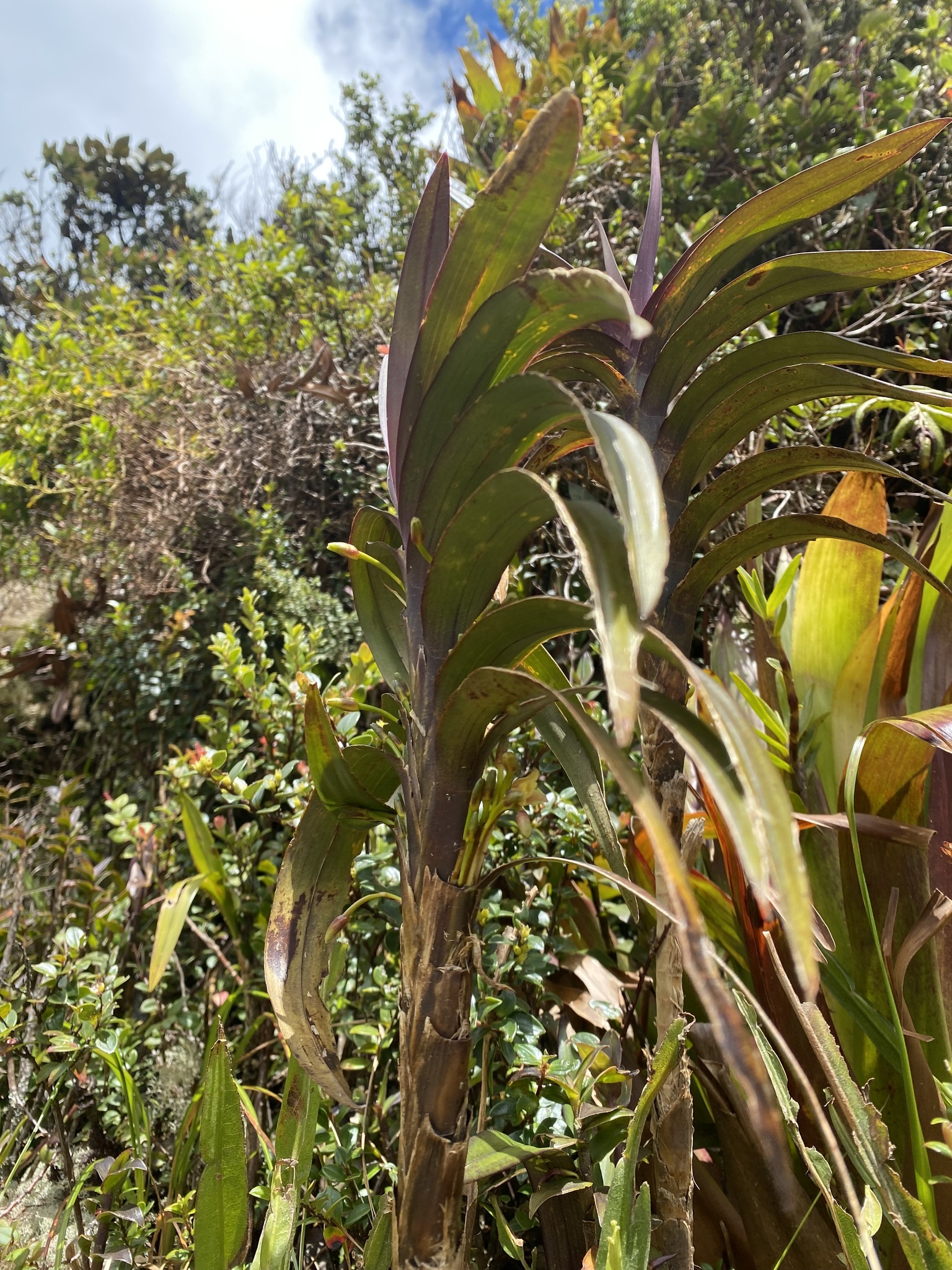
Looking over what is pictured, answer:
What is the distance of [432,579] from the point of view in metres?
0.54

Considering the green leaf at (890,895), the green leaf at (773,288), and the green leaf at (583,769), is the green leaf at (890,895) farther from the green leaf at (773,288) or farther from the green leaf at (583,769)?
the green leaf at (773,288)

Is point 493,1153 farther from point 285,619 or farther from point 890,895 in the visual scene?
point 285,619

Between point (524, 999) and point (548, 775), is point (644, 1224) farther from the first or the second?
point (548, 775)

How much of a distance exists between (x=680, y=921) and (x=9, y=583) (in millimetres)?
2874

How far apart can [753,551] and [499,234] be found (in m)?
0.34

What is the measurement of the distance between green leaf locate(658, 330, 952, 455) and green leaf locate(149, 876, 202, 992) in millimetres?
931

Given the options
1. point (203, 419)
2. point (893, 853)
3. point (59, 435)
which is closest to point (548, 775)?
point (893, 853)

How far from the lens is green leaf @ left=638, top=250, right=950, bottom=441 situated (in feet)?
1.89

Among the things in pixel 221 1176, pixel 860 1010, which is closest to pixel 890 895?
pixel 860 1010

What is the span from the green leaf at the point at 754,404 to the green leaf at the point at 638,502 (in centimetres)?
23

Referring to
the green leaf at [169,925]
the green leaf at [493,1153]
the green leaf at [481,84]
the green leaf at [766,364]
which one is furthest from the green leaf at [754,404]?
the green leaf at [481,84]

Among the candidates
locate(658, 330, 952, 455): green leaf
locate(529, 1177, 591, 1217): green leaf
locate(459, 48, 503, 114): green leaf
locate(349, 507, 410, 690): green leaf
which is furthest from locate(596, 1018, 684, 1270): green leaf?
locate(459, 48, 503, 114): green leaf

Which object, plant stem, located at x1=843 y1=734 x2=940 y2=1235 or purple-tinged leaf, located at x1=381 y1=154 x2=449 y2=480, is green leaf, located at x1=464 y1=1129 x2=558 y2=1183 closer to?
plant stem, located at x1=843 y1=734 x2=940 y2=1235

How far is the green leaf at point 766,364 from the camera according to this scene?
1.85 ft
